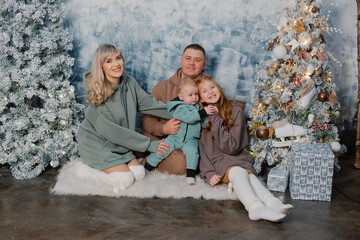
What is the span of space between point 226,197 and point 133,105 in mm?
1189

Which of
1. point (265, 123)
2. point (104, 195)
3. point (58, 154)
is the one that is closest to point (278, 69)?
point (265, 123)

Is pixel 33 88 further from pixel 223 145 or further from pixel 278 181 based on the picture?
pixel 278 181

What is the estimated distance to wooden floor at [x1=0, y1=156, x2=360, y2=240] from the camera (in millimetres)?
2719

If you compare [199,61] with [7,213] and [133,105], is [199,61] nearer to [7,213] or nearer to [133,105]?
[133,105]

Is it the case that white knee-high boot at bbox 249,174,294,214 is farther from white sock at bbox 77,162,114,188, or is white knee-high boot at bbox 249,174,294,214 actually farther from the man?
white sock at bbox 77,162,114,188

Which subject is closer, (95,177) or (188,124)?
(95,177)

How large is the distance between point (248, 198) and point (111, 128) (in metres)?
1.34

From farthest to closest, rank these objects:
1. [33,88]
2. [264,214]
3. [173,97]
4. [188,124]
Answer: [173,97]
[33,88]
[188,124]
[264,214]

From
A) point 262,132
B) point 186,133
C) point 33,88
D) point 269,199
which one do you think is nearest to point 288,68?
point 262,132

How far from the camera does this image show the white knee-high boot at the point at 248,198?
2850mm

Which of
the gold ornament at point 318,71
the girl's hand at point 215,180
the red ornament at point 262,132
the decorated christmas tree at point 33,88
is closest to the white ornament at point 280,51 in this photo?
the gold ornament at point 318,71

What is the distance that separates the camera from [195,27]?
466 cm

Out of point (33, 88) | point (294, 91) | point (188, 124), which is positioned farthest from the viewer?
point (33, 88)

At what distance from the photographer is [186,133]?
12.2 ft
